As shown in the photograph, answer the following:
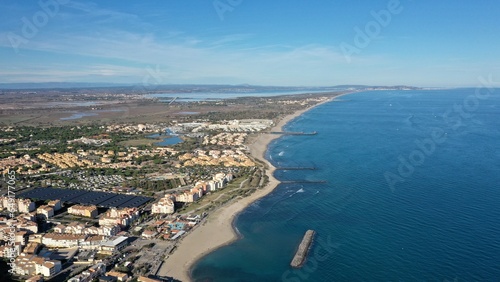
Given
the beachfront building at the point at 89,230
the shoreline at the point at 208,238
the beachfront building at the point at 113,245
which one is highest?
the beachfront building at the point at 89,230

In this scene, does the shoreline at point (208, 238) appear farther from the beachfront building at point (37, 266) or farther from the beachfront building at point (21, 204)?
the beachfront building at point (21, 204)

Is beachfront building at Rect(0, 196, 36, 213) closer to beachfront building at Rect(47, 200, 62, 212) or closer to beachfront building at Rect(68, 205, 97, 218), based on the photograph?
beachfront building at Rect(47, 200, 62, 212)

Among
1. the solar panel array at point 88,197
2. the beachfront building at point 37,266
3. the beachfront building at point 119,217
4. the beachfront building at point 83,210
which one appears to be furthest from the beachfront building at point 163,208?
the beachfront building at point 37,266

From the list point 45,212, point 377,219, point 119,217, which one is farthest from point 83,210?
point 377,219

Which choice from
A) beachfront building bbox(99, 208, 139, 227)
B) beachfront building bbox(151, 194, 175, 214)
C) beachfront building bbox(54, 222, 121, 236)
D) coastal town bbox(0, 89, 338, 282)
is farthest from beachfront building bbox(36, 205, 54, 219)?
beachfront building bbox(151, 194, 175, 214)

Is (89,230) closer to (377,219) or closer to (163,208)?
(163,208)

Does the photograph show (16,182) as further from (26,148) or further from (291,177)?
(291,177)
